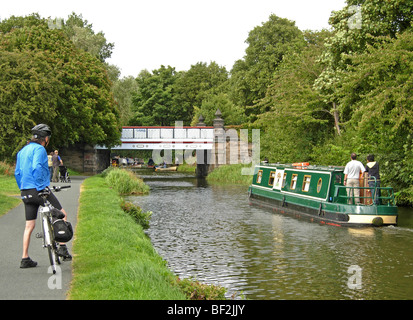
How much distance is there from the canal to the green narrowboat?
1.73 feet

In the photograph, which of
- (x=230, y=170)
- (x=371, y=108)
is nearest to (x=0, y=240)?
(x=371, y=108)

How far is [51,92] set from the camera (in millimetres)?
36750

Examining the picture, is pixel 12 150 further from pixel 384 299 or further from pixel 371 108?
pixel 384 299

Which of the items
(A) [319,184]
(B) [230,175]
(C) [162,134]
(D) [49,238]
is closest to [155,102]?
(C) [162,134]

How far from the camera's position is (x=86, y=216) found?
49.4 ft

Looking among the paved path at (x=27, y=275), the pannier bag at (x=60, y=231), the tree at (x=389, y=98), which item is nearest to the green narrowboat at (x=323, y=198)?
the tree at (x=389, y=98)

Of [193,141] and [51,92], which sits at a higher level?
[51,92]

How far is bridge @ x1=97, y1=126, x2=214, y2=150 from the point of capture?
53.0 meters

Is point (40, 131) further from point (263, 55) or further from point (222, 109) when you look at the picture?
point (222, 109)

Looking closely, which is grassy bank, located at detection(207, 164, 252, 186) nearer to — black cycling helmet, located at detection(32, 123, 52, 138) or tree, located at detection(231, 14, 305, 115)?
tree, located at detection(231, 14, 305, 115)

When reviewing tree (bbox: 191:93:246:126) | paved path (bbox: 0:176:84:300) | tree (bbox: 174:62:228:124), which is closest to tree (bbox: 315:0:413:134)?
paved path (bbox: 0:176:84:300)

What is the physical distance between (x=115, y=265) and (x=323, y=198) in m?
12.9
